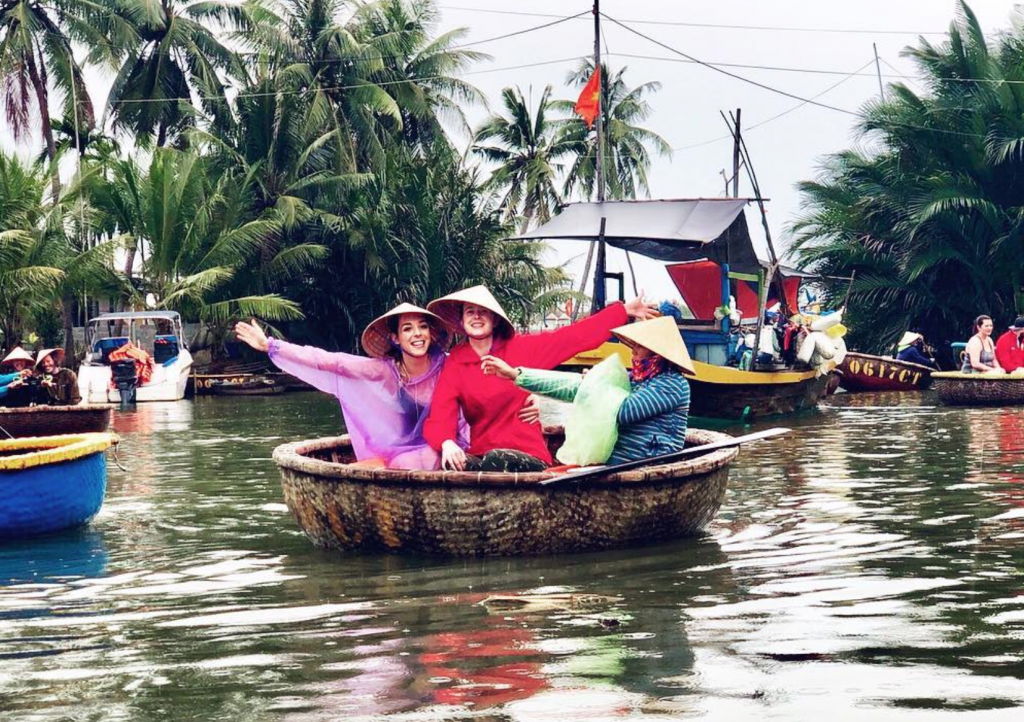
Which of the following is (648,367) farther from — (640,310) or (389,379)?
(389,379)

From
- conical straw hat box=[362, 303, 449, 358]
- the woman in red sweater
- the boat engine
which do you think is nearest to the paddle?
the woman in red sweater

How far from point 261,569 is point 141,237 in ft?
77.5

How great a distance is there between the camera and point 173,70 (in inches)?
1398

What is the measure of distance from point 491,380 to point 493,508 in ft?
2.57

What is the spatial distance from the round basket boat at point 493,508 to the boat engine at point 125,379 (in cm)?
1779

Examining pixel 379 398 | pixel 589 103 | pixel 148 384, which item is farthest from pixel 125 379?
pixel 379 398

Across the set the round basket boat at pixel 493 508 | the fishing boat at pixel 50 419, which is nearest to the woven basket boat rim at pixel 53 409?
the fishing boat at pixel 50 419

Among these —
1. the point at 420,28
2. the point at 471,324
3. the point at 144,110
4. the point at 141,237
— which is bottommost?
the point at 471,324

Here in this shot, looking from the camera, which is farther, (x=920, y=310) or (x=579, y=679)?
(x=920, y=310)

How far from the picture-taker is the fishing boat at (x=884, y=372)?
80.0 feet

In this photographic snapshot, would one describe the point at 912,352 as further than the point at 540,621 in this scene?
Yes

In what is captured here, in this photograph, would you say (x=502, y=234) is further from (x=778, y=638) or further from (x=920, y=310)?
(x=778, y=638)

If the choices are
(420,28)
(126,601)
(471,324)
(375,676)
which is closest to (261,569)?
(126,601)

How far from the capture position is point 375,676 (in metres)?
4.86
